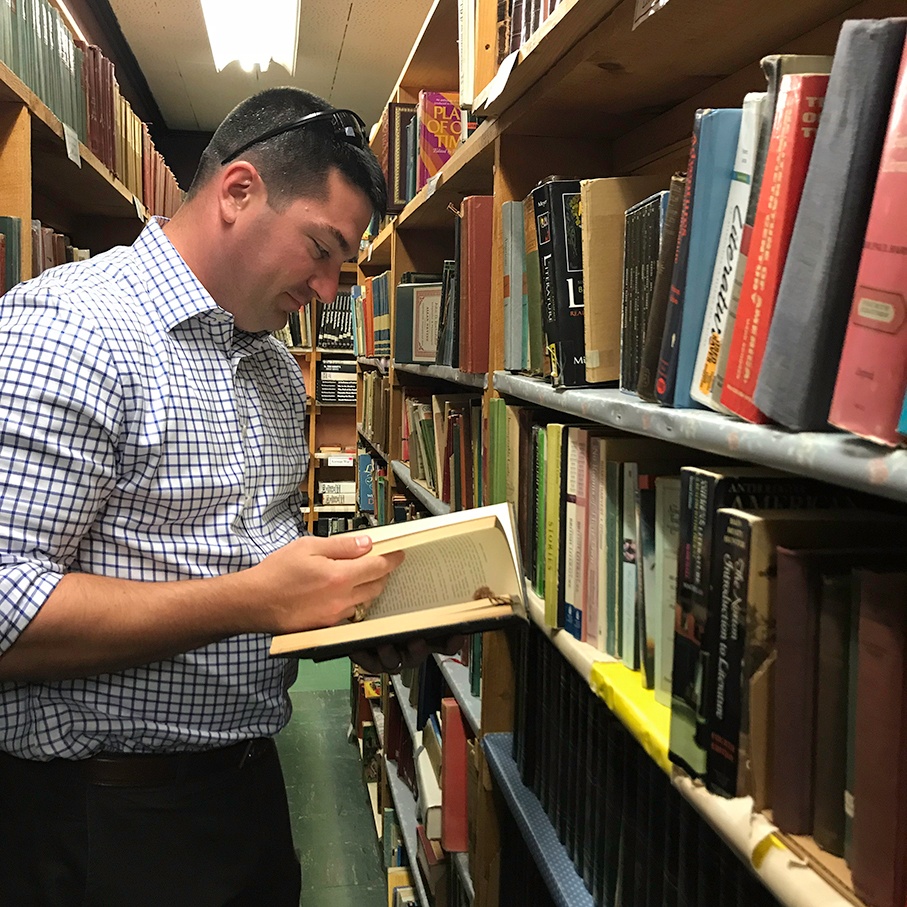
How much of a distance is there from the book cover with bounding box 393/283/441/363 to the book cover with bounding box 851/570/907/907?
1678mm

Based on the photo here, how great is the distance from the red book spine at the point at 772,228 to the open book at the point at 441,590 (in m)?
0.37

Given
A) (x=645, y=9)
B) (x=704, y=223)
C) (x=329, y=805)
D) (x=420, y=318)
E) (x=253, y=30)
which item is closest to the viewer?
(x=704, y=223)

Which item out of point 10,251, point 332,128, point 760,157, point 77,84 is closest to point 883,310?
point 760,157

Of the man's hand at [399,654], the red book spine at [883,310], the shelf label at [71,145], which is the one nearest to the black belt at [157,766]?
the man's hand at [399,654]

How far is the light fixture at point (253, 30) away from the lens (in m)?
3.21

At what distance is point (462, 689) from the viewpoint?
5.20 ft

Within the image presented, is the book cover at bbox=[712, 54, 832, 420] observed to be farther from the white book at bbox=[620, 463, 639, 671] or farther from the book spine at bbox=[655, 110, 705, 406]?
the white book at bbox=[620, 463, 639, 671]

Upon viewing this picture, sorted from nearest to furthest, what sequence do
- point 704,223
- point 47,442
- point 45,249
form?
1. point 704,223
2. point 47,442
3. point 45,249

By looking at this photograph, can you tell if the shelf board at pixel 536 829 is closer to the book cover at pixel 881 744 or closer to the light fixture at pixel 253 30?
the book cover at pixel 881 744

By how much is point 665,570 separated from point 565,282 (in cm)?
42

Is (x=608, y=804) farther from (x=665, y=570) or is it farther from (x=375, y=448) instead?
(x=375, y=448)

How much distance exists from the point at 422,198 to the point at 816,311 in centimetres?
170

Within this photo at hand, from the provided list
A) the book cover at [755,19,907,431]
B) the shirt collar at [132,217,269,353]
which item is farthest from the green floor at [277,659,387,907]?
the book cover at [755,19,907,431]

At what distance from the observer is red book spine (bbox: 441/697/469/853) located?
1.53m
